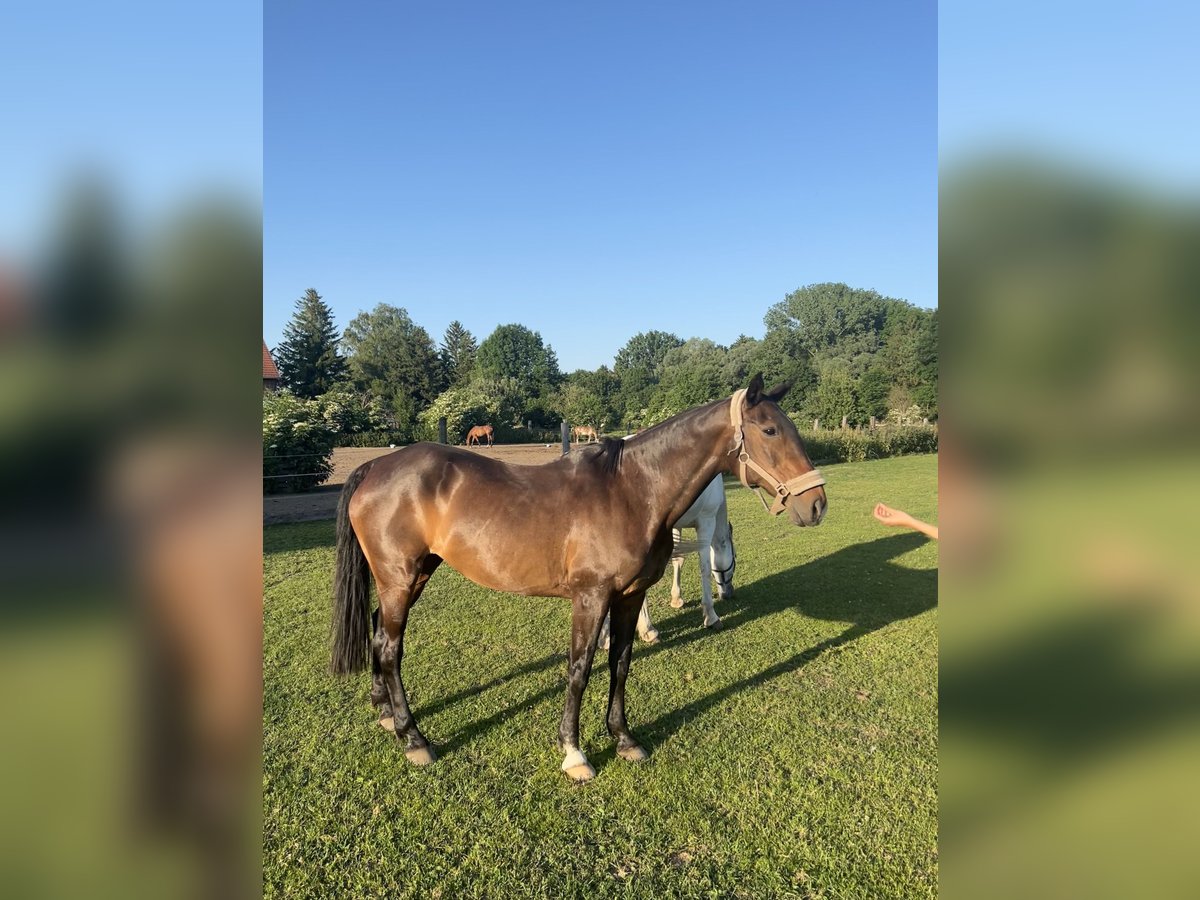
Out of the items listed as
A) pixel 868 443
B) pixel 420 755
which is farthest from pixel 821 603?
pixel 868 443

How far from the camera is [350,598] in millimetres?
3947

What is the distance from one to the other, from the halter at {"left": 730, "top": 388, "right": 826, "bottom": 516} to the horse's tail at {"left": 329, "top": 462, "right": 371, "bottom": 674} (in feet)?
7.61

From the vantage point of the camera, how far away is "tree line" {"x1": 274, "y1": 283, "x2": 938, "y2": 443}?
2780 cm

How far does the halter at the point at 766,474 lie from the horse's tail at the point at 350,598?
232cm

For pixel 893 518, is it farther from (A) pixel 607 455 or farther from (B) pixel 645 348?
(B) pixel 645 348

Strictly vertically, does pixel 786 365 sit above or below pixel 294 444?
above

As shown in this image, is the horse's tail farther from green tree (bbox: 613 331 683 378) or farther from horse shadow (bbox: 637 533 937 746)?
green tree (bbox: 613 331 683 378)

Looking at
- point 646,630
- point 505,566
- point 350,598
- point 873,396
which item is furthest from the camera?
point 873,396

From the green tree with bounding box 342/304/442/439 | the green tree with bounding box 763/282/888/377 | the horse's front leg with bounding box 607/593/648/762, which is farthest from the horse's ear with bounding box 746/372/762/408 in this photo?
the green tree with bounding box 763/282/888/377

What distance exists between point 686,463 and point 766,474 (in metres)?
0.43

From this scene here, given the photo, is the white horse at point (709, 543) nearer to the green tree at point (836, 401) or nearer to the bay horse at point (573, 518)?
the bay horse at point (573, 518)
